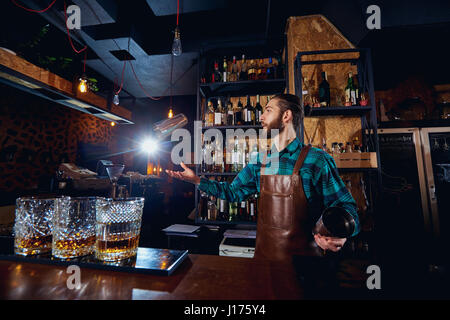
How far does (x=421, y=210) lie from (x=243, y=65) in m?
3.50

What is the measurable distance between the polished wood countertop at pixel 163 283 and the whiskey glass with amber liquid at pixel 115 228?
5 cm

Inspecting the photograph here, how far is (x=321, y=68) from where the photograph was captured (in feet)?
8.41

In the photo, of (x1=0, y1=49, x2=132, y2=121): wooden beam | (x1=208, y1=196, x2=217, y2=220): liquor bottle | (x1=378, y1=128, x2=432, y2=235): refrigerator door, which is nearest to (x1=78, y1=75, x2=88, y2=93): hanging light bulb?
(x1=0, y1=49, x2=132, y2=121): wooden beam

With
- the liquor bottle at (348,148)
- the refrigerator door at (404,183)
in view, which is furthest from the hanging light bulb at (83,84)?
the refrigerator door at (404,183)

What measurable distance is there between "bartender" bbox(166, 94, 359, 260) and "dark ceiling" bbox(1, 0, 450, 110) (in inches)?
71.2

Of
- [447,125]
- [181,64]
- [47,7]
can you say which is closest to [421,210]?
[447,125]

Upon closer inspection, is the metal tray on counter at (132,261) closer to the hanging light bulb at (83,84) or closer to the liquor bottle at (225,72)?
the liquor bottle at (225,72)

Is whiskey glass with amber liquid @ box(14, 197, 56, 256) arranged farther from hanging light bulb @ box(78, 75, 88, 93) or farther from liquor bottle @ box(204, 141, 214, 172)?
hanging light bulb @ box(78, 75, 88, 93)

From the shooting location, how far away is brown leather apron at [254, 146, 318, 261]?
4.04ft

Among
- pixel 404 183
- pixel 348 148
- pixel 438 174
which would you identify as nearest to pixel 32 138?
pixel 348 148

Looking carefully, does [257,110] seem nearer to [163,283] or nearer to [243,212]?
[243,212]

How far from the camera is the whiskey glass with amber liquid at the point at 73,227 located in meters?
0.57

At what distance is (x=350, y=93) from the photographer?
2334mm

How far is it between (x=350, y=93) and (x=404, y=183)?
2.08 m
